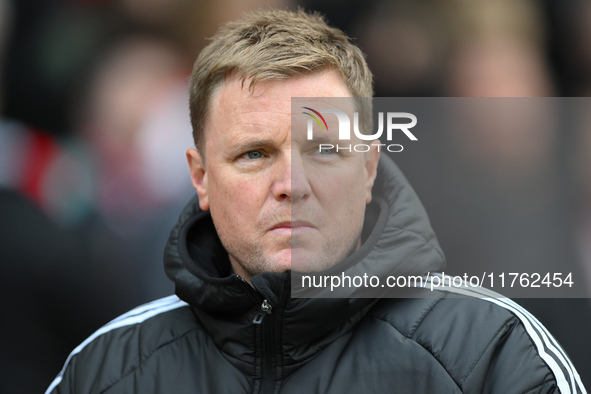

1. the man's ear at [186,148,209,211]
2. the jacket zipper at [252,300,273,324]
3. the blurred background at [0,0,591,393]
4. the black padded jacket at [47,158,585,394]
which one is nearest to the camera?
the black padded jacket at [47,158,585,394]

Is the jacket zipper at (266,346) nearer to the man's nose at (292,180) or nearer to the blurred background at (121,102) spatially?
the man's nose at (292,180)

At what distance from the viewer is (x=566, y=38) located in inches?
86.3

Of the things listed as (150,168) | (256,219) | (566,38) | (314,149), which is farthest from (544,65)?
(150,168)

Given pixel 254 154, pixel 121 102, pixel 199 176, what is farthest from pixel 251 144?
pixel 121 102

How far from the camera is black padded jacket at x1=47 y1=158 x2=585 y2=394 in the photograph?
1.22m

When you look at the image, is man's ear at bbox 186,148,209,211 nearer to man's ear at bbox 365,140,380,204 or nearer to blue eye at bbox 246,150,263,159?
blue eye at bbox 246,150,263,159

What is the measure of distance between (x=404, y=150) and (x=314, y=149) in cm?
38

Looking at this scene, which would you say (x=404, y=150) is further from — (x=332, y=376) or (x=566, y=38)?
(x=566, y=38)

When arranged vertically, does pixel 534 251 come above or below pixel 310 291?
above

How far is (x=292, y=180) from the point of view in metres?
1.36

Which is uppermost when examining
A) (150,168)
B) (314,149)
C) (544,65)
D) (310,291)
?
(544,65)

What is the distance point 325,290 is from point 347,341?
0.51ft

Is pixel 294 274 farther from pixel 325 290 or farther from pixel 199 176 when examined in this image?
A: pixel 199 176

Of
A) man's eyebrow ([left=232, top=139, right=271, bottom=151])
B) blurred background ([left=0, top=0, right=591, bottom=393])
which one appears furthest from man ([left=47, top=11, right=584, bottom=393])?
blurred background ([left=0, top=0, right=591, bottom=393])
